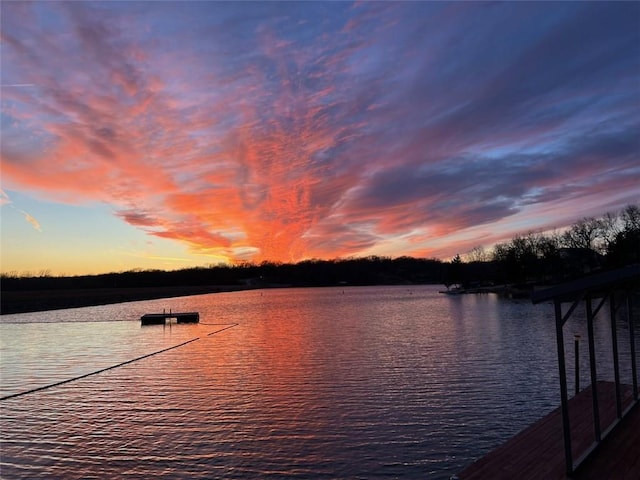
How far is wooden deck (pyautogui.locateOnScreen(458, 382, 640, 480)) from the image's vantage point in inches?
284

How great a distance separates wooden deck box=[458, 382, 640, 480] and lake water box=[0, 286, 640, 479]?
1.69 meters

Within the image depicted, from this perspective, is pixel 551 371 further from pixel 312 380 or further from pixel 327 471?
pixel 327 471

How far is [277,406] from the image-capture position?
15141mm

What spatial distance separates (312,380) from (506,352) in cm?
1121

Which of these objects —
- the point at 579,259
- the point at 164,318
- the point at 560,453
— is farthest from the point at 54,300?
the point at 579,259

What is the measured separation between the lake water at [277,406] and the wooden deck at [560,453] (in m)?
1.69

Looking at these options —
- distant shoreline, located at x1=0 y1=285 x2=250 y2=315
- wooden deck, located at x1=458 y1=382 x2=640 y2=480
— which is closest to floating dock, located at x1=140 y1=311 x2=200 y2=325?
distant shoreline, located at x1=0 y1=285 x2=250 y2=315

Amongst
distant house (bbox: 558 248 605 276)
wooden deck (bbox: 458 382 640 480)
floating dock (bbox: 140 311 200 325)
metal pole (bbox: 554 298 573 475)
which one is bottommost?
floating dock (bbox: 140 311 200 325)

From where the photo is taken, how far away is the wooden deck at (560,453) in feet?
23.6

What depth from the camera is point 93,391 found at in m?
17.8

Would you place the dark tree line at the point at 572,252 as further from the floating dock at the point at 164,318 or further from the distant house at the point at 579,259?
the floating dock at the point at 164,318

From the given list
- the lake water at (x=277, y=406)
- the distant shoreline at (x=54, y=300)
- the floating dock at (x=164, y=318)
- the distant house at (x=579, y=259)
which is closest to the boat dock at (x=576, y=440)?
the lake water at (x=277, y=406)

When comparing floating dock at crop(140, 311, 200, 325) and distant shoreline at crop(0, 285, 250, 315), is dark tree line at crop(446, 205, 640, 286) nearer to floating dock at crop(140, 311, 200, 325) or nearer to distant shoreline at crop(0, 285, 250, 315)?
floating dock at crop(140, 311, 200, 325)

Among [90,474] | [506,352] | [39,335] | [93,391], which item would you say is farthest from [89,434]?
[39,335]
